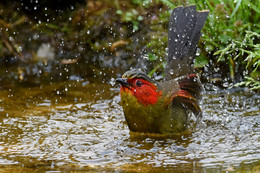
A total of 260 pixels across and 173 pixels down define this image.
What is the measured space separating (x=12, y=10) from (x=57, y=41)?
0.98m

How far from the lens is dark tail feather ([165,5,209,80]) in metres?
5.02

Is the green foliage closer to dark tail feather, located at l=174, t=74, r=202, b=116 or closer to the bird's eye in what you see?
dark tail feather, located at l=174, t=74, r=202, b=116

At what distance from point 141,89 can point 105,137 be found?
585 millimetres

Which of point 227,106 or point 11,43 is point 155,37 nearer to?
point 227,106

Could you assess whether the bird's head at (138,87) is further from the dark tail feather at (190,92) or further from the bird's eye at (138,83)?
the dark tail feather at (190,92)

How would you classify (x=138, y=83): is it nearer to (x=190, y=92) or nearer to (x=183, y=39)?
(x=190, y=92)

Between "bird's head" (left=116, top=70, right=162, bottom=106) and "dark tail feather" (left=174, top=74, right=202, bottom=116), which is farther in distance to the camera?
"dark tail feather" (left=174, top=74, right=202, bottom=116)

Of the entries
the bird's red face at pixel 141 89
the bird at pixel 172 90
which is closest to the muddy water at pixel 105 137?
the bird at pixel 172 90

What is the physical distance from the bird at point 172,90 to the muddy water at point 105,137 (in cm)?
16

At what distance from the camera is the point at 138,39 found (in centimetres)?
707

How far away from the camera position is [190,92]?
15.4 ft

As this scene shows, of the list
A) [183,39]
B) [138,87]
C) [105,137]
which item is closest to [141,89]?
[138,87]

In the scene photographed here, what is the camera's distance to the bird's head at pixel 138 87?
418cm

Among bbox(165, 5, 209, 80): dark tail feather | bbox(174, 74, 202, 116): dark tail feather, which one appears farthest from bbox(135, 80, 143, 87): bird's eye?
bbox(165, 5, 209, 80): dark tail feather
